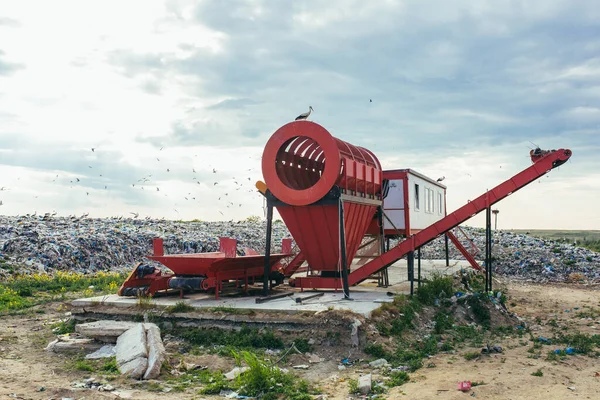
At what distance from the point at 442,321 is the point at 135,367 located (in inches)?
219

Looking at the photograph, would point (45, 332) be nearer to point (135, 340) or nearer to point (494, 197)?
point (135, 340)

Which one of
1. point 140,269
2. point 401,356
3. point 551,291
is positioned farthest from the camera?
point 551,291

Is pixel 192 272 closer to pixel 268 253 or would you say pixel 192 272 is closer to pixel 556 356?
pixel 268 253

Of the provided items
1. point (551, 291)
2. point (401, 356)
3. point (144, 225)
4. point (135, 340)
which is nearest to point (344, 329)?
point (401, 356)

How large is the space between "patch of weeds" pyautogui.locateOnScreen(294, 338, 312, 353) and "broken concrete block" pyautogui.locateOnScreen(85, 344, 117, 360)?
2796 mm

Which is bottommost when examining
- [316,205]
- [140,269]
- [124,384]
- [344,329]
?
[124,384]

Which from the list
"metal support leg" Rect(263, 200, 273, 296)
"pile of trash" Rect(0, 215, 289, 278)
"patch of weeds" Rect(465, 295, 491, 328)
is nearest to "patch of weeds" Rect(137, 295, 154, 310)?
"metal support leg" Rect(263, 200, 273, 296)

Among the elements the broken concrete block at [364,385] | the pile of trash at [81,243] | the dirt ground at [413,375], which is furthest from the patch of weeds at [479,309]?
the pile of trash at [81,243]

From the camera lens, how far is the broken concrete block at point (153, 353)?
6.93 meters

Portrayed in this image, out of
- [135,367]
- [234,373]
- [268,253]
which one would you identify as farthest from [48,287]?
[234,373]

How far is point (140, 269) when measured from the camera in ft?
35.1

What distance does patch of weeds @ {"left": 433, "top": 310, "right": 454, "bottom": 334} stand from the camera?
9.31m

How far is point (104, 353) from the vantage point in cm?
822

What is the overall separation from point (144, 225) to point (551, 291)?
15.8 m
